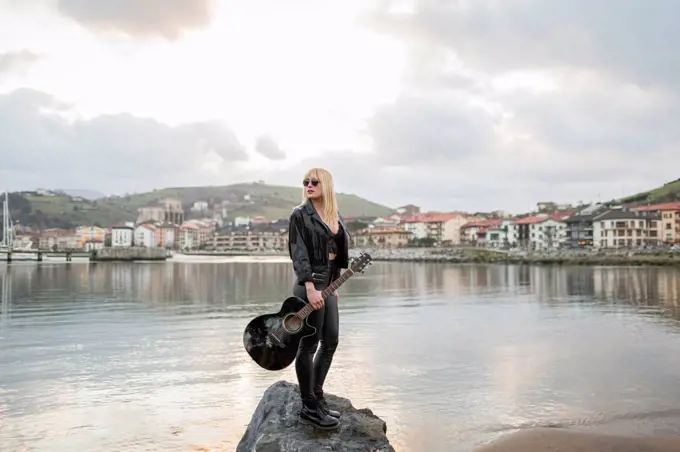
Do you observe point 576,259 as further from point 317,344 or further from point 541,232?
point 317,344

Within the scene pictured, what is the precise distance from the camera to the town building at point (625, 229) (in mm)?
128375

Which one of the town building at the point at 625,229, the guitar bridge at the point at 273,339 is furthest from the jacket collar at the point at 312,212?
→ the town building at the point at 625,229

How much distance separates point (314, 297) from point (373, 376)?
20.3ft

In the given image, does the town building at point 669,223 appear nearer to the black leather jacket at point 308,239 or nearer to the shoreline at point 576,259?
the shoreline at point 576,259

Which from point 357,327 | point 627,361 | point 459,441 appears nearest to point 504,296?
point 357,327

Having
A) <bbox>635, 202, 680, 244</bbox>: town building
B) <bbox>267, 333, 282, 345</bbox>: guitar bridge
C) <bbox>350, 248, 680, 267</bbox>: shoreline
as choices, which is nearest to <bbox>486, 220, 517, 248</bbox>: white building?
<bbox>350, 248, 680, 267</bbox>: shoreline

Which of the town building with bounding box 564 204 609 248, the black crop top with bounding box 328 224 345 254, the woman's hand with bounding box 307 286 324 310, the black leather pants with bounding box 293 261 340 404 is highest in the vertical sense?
the town building with bounding box 564 204 609 248

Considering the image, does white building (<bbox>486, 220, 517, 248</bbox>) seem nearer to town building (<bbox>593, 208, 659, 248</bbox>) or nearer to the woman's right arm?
town building (<bbox>593, 208, 659, 248</bbox>)

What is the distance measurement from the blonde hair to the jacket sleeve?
0.24 meters

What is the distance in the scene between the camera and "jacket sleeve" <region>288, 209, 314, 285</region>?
5.60 meters

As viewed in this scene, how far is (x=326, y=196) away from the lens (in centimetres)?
584

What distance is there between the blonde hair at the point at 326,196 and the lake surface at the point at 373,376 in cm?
322

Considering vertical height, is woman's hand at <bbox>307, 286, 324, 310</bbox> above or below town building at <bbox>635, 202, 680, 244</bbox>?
below

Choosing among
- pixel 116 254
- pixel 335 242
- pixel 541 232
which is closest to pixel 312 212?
pixel 335 242
